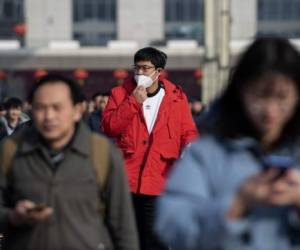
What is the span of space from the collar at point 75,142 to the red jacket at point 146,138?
2.97 metres

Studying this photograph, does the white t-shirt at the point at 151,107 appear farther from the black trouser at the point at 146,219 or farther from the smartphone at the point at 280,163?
the smartphone at the point at 280,163

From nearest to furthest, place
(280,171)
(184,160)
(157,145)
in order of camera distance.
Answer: (280,171) → (184,160) → (157,145)

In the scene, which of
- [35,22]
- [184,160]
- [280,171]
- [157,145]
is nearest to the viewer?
[280,171]

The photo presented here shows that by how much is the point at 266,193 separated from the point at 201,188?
0.66 ft

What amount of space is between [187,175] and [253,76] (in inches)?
12.9

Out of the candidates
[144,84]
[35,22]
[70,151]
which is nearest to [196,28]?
[35,22]

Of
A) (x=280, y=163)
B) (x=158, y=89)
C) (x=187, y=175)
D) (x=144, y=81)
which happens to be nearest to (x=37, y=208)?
(x=187, y=175)

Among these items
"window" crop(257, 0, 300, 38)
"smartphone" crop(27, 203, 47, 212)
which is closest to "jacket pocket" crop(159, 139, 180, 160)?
"smartphone" crop(27, 203, 47, 212)

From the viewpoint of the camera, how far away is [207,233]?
9.29ft

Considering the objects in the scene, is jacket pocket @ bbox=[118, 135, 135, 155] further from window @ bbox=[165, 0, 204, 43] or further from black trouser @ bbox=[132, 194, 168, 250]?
window @ bbox=[165, 0, 204, 43]

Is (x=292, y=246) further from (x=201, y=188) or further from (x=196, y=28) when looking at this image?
(x=196, y=28)

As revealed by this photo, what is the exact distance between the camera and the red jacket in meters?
7.03

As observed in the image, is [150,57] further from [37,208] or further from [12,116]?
[12,116]

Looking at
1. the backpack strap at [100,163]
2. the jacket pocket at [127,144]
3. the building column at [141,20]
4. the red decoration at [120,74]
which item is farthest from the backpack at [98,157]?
the building column at [141,20]
